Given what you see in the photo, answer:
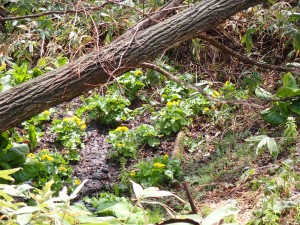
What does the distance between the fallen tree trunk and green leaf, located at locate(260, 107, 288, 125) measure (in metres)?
1.04

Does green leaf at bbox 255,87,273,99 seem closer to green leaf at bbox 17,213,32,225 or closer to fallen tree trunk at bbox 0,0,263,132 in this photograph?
fallen tree trunk at bbox 0,0,263,132

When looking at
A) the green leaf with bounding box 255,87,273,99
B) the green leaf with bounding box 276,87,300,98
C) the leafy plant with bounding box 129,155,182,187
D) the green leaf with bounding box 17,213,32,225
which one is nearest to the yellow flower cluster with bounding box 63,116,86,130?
the leafy plant with bounding box 129,155,182,187

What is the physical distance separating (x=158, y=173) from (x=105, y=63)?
106cm

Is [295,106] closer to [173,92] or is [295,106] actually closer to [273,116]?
[273,116]

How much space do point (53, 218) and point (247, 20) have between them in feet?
16.7

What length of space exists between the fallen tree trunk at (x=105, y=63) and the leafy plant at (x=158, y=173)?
87cm

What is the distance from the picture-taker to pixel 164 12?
16.1 feet

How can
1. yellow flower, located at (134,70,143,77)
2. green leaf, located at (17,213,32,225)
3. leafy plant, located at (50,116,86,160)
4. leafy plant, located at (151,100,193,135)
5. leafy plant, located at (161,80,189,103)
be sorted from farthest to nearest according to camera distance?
yellow flower, located at (134,70,143,77)
leafy plant, located at (161,80,189,103)
leafy plant, located at (151,100,193,135)
leafy plant, located at (50,116,86,160)
green leaf, located at (17,213,32,225)

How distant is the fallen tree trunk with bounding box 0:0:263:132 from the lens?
12.7ft

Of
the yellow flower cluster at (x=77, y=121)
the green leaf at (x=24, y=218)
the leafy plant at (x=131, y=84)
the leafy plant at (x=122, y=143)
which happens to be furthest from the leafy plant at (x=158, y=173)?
the green leaf at (x=24, y=218)

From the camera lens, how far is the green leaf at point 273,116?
15.8 feet

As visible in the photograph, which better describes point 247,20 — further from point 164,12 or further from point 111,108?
point 111,108

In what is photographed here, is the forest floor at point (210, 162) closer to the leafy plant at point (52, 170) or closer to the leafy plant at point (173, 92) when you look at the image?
the leafy plant at point (52, 170)

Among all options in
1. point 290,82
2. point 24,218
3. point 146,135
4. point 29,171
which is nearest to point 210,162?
point 146,135
